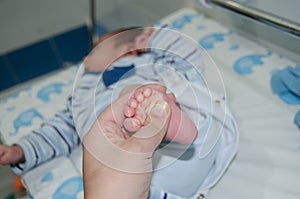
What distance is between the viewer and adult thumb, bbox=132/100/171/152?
59 centimetres

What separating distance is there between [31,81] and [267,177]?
5.28 feet

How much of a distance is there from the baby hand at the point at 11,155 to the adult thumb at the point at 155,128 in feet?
1.35

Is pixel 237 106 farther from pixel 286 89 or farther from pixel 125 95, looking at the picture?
pixel 125 95

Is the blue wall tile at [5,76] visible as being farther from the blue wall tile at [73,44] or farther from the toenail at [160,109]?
the toenail at [160,109]

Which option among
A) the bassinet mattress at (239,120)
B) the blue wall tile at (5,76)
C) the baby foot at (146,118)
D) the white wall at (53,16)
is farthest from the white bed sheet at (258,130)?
the blue wall tile at (5,76)

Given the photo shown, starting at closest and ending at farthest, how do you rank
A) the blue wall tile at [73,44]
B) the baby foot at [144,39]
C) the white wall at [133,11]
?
1. the baby foot at [144,39]
2. the white wall at [133,11]
3. the blue wall tile at [73,44]

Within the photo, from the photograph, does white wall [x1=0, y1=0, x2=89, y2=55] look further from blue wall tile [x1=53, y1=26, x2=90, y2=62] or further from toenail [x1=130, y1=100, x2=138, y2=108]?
toenail [x1=130, y1=100, x2=138, y2=108]

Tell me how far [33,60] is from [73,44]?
0.89ft

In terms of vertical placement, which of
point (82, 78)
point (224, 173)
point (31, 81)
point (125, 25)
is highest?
point (82, 78)

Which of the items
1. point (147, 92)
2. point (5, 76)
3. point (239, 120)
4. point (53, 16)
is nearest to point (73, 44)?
point (53, 16)

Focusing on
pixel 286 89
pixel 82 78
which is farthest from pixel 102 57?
pixel 286 89

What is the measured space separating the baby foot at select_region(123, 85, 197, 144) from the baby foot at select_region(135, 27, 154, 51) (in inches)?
13.3

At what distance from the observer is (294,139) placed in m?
0.81

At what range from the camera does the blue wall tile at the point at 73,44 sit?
2121 millimetres
